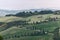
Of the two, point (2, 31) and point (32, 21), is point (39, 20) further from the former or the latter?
point (2, 31)

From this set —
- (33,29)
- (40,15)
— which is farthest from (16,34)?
(40,15)

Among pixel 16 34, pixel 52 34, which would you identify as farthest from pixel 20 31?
pixel 52 34

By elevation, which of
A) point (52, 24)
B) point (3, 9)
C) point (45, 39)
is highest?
point (3, 9)

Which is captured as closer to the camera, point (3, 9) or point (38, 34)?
point (38, 34)

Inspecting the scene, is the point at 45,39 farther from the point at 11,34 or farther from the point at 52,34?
the point at 11,34

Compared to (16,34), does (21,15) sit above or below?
above

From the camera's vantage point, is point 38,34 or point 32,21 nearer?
point 38,34

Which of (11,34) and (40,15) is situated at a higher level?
(40,15)

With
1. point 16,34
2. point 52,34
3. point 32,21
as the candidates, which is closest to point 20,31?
point 16,34
